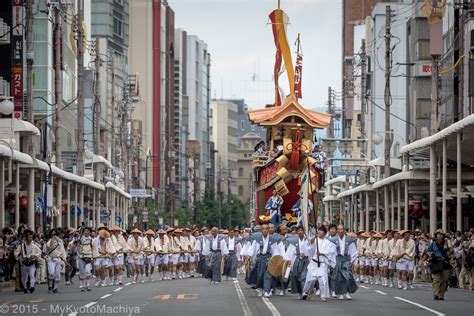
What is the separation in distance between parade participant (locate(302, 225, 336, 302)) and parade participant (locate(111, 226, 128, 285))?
1120 cm

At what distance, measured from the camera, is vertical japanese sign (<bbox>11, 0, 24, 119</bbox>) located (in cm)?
6438

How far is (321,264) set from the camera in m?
34.5

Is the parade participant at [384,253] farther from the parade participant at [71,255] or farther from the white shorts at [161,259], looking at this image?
the parade participant at [71,255]

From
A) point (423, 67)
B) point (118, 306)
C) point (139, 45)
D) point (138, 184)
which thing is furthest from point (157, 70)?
point (118, 306)

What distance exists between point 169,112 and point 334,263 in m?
156

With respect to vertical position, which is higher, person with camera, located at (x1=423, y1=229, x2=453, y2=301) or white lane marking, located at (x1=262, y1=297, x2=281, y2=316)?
person with camera, located at (x1=423, y1=229, x2=453, y2=301)

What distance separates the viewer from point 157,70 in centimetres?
17550

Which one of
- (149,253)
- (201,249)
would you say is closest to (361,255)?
(201,249)

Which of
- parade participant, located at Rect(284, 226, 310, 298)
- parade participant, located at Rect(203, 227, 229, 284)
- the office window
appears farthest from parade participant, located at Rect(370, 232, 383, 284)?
the office window

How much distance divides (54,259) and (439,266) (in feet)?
37.7

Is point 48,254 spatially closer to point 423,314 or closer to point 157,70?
point 423,314

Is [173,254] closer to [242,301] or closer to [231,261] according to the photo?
[231,261]

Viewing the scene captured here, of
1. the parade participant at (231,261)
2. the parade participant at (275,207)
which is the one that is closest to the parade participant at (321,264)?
the parade participant at (231,261)

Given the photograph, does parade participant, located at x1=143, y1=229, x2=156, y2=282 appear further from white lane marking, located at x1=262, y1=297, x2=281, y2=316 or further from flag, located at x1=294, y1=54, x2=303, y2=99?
white lane marking, located at x1=262, y1=297, x2=281, y2=316
